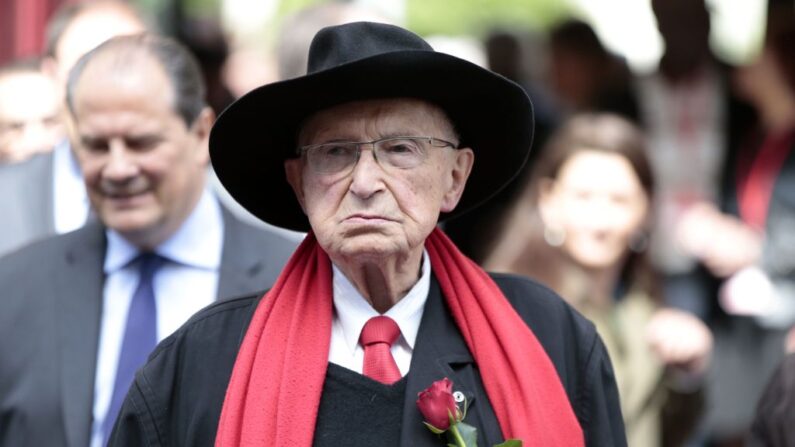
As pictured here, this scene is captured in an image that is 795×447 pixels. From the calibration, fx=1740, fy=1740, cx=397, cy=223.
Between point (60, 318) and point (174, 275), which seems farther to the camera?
point (174, 275)

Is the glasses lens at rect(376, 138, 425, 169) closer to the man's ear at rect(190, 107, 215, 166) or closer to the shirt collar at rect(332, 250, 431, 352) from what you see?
the shirt collar at rect(332, 250, 431, 352)

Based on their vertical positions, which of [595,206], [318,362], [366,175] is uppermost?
[595,206]

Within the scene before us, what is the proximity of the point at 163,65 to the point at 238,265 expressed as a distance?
25.2 inches

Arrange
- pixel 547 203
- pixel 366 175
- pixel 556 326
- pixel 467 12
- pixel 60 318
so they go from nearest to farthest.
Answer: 1. pixel 366 175
2. pixel 556 326
3. pixel 60 318
4. pixel 547 203
5. pixel 467 12

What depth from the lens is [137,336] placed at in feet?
16.0

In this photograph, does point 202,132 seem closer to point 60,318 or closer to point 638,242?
point 60,318

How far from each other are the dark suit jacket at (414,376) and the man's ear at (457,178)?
19 centimetres

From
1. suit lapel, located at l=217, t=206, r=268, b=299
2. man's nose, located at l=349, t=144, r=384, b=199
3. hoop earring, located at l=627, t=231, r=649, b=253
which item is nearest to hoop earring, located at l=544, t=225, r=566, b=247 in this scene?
hoop earring, located at l=627, t=231, r=649, b=253


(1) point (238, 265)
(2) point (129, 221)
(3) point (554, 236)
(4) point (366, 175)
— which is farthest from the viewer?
(3) point (554, 236)

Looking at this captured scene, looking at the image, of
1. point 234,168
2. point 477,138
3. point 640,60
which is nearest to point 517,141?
point 477,138

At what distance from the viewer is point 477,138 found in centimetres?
426

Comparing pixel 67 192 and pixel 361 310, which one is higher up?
pixel 67 192

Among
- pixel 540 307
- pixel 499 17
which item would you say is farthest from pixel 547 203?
pixel 499 17

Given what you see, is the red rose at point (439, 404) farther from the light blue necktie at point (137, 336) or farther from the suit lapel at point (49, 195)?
the suit lapel at point (49, 195)
